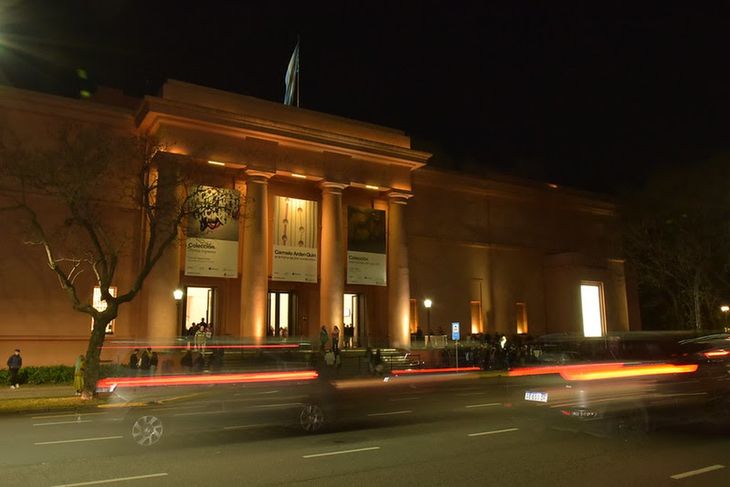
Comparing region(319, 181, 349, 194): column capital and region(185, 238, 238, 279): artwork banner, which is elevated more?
region(319, 181, 349, 194): column capital

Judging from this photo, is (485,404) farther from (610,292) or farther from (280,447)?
(610,292)

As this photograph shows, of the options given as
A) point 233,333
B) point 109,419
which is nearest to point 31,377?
point 233,333

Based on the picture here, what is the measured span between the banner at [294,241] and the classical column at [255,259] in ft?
3.15

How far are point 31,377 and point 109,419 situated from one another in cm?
1182

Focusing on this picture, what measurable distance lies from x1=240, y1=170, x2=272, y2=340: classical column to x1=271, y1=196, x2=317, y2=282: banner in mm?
959

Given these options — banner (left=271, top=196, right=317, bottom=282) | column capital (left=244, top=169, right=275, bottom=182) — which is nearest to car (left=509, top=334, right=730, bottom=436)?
banner (left=271, top=196, right=317, bottom=282)

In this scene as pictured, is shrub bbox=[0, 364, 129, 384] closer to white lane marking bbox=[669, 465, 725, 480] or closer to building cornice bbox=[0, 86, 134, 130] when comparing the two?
building cornice bbox=[0, 86, 134, 130]

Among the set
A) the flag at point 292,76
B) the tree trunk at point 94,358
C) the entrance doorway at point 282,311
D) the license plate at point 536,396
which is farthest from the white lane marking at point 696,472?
the flag at point 292,76

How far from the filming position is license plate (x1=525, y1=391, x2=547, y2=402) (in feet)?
35.4

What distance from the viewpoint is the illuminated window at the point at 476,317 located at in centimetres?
4044

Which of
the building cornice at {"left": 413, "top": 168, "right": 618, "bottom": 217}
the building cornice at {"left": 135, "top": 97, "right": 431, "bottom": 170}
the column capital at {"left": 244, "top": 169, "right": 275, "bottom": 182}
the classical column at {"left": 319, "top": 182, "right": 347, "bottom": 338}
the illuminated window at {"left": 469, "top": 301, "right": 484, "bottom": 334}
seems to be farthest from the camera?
the illuminated window at {"left": 469, "top": 301, "right": 484, "bottom": 334}

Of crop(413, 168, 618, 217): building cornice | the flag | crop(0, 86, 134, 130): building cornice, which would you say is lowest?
crop(413, 168, 618, 217): building cornice

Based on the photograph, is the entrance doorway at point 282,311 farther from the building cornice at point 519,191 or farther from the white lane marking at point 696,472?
the white lane marking at point 696,472

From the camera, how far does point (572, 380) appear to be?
10.6m
